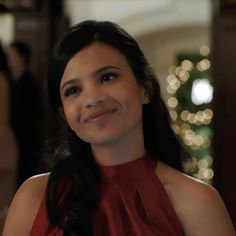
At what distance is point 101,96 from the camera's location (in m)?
1.02

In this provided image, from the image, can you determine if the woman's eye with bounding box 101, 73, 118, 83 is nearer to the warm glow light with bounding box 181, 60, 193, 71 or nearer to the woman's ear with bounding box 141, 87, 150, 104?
the woman's ear with bounding box 141, 87, 150, 104

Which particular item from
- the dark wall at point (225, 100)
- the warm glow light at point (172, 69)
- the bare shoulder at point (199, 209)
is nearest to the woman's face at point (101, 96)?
the bare shoulder at point (199, 209)

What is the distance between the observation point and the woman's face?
1020mm

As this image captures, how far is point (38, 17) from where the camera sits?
431 centimetres

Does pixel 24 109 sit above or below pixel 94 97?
below

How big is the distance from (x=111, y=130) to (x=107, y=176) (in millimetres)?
116

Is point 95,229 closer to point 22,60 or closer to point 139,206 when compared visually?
point 139,206

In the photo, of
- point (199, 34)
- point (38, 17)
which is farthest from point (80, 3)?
point (199, 34)

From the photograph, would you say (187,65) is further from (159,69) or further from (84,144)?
(84,144)

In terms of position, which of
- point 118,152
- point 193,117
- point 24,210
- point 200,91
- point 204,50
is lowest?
point 193,117

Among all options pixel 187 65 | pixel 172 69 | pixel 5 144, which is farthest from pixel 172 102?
pixel 5 144

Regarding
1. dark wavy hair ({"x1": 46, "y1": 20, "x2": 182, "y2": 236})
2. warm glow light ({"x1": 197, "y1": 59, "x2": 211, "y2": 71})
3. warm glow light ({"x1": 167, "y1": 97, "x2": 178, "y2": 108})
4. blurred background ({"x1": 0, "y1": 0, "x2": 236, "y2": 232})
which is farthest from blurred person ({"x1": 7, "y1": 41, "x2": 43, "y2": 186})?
dark wavy hair ({"x1": 46, "y1": 20, "x2": 182, "y2": 236})

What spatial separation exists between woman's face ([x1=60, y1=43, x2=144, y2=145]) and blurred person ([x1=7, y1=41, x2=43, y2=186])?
2.46m

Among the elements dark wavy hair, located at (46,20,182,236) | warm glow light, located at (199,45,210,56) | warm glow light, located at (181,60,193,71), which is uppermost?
dark wavy hair, located at (46,20,182,236)
